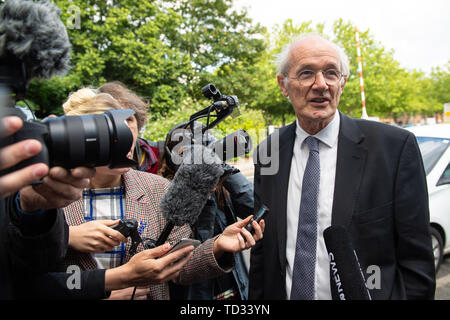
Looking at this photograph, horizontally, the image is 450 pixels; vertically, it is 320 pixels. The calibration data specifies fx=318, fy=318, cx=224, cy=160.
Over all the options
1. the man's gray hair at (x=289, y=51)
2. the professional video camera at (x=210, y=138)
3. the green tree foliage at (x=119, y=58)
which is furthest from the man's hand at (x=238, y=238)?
the green tree foliage at (x=119, y=58)

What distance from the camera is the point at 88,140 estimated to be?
93 cm

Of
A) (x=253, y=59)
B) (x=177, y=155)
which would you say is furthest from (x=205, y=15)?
(x=177, y=155)

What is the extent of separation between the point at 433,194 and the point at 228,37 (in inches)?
344

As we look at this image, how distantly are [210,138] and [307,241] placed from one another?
0.71 metres

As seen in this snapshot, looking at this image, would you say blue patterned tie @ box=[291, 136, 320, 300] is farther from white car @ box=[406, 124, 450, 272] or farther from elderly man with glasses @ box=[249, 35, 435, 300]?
white car @ box=[406, 124, 450, 272]

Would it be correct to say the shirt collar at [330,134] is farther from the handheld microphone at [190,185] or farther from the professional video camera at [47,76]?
the professional video camera at [47,76]

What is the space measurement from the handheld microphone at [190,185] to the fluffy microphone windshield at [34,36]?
1.86 ft

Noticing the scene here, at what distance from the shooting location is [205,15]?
11195 millimetres

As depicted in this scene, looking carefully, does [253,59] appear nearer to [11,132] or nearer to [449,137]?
[449,137]

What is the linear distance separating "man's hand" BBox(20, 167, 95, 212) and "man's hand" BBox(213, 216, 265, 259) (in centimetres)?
74

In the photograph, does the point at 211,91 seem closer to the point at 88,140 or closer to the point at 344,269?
the point at 88,140

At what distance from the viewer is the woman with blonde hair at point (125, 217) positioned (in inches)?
57.4

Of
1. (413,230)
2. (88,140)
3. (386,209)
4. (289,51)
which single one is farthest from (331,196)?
(88,140)

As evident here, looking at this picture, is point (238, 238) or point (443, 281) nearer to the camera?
point (238, 238)
